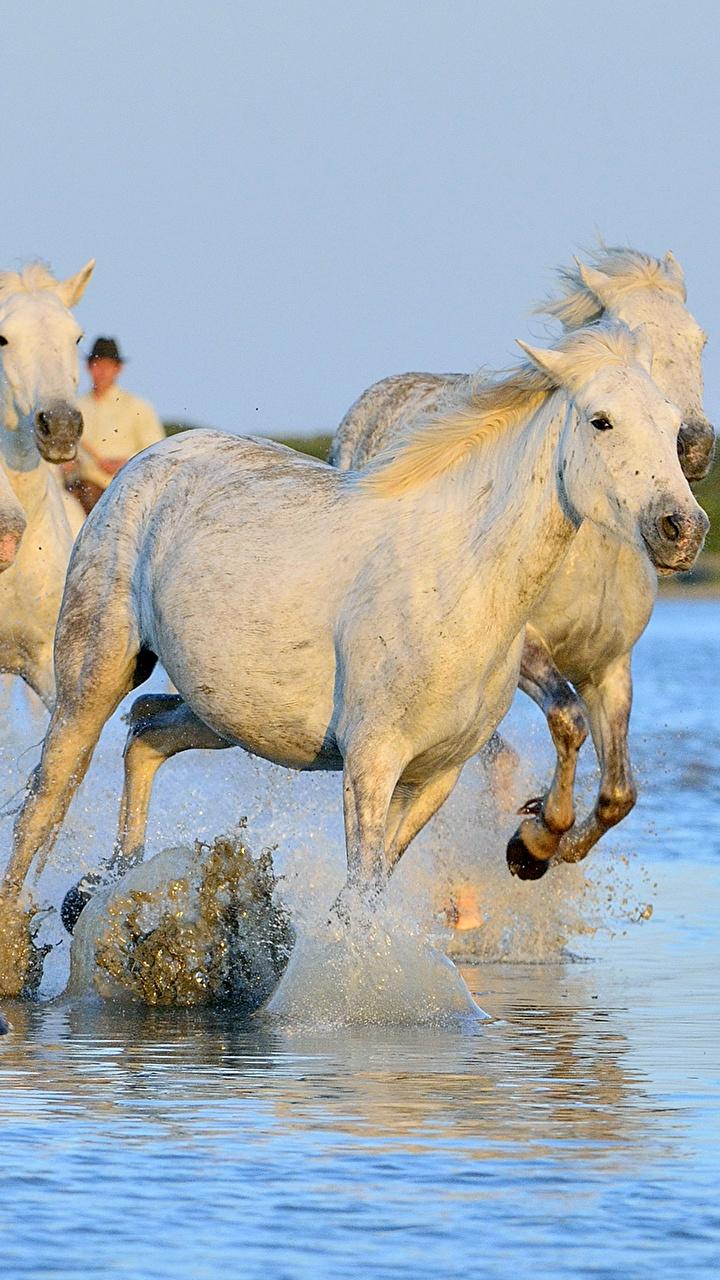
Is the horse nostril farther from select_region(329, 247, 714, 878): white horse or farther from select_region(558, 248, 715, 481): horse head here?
select_region(329, 247, 714, 878): white horse

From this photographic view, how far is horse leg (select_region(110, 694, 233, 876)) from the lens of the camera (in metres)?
8.22

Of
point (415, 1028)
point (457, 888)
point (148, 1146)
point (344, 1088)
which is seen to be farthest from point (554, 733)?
point (148, 1146)

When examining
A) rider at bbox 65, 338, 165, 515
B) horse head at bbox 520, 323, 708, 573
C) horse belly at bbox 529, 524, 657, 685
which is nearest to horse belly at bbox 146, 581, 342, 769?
horse head at bbox 520, 323, 708, 573

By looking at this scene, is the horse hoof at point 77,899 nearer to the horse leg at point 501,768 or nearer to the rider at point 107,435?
the horse leg at point 501,768

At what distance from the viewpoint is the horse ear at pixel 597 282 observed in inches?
318

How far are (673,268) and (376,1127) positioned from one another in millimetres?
4366

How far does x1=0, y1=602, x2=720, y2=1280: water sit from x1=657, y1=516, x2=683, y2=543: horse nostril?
1.42 meters

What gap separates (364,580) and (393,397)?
129 inches

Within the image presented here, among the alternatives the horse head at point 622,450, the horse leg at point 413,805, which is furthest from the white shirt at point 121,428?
the horse head at point 622,450

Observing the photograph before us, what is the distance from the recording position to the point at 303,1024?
654cm

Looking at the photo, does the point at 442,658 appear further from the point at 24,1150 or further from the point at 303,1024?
the point at 24,1150

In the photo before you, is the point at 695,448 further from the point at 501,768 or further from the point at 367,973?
the point at 501,768

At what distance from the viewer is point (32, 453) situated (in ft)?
31.8

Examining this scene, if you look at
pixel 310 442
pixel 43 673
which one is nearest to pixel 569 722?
pixel 43 673
